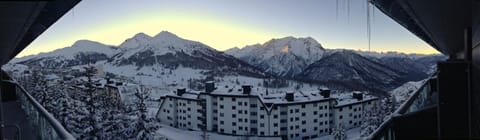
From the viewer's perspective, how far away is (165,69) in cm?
13462

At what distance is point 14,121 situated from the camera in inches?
163

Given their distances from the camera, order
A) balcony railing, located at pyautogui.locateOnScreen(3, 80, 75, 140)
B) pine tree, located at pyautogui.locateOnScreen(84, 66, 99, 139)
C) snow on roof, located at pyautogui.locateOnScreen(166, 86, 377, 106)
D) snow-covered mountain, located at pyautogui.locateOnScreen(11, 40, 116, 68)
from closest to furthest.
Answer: balcony railing, located at pyautogui.locateOnScreen(3, 80, 75, 140) < pine tree, located at pyautogui.locateOnScreen(84, 66, 99, 139) < snow on roof, located at pyautogui.locateOnScreen(166, 86, 377, 106) < snow-covered mountain, located at pyautogui.locateOnScreen(11, 40, 116, 68)

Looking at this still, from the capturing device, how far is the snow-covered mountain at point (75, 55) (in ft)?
417

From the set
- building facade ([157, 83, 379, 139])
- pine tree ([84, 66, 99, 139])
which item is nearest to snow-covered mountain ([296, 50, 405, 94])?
building facade ([157, 83, 379, 139])

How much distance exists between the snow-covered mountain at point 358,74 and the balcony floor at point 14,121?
54655 mm

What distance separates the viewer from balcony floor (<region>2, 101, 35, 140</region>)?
335 cm

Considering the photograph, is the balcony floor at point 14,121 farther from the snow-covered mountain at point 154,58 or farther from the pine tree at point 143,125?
the snow-covered mountain at point 154,58

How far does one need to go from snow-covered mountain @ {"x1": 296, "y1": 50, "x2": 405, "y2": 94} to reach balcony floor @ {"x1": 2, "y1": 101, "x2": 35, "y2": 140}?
54.7 metres

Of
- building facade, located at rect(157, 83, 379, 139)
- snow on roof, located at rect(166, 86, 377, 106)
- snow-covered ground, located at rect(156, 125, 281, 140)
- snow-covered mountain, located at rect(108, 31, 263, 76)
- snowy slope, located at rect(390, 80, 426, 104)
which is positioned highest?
snow-covered mountain, located at rect(108, 31, 263, 76)

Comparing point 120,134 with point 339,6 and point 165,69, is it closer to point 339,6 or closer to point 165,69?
point 339,6

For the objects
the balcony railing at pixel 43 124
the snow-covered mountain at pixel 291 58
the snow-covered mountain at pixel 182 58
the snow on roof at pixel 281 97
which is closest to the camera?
the balcony railing at pixel 43 124

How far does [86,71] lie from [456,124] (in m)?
19.2

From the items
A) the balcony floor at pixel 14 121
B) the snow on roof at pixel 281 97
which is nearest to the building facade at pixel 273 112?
the snow on roof at pixel 281 97

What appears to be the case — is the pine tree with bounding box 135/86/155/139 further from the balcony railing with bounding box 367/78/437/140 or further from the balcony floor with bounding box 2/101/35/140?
the balcony railing with bounding box 367/78/437/140
